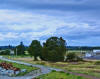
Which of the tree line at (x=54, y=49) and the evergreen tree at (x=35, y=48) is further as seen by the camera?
the evergreen tree at (x=35, y=48)

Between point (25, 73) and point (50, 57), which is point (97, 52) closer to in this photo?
point (50, 57)

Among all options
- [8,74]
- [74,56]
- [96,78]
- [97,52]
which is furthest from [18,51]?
[96,78]

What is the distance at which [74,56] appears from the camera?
76.0m

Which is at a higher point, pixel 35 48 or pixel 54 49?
pixel 35 48

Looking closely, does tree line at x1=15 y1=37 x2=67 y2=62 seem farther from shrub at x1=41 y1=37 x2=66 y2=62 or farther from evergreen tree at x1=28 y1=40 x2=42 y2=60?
evergreen tree at x1=28 y1=40 x2=42 y2=60

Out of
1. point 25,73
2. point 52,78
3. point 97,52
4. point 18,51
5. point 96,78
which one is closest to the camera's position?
point 96,78

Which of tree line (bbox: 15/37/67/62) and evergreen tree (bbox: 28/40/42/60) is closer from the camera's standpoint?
tree line (bbox: 15/37/67/62)

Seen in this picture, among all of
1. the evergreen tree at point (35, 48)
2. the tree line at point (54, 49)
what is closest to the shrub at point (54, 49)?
the tree line at point (54, 49)

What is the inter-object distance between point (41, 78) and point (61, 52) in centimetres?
4345

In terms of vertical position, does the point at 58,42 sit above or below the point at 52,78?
above

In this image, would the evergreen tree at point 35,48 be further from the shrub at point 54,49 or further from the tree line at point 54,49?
the shrub at point 54,49

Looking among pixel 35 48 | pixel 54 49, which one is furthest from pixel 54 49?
pixel 35 48

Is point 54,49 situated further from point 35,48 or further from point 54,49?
point 35,48

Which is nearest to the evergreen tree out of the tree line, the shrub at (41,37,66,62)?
the tree line
